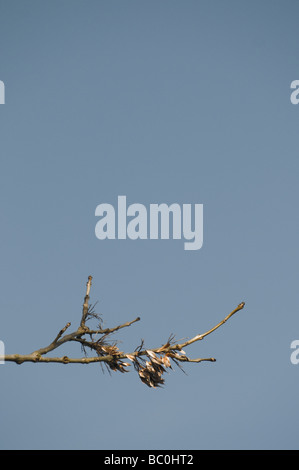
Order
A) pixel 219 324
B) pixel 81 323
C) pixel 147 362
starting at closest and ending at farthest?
pixel 219 324 → pixel 147 362 → pixel 81 323

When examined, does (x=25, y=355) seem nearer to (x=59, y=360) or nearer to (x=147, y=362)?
(x=59, y=360)

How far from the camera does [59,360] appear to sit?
5105 millimetres

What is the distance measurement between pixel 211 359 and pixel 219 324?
54 centimetres

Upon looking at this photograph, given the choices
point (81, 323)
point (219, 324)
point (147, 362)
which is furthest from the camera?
point (81, 323)

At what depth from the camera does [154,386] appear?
5461 millimetres

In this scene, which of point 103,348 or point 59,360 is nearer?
point 59,360
